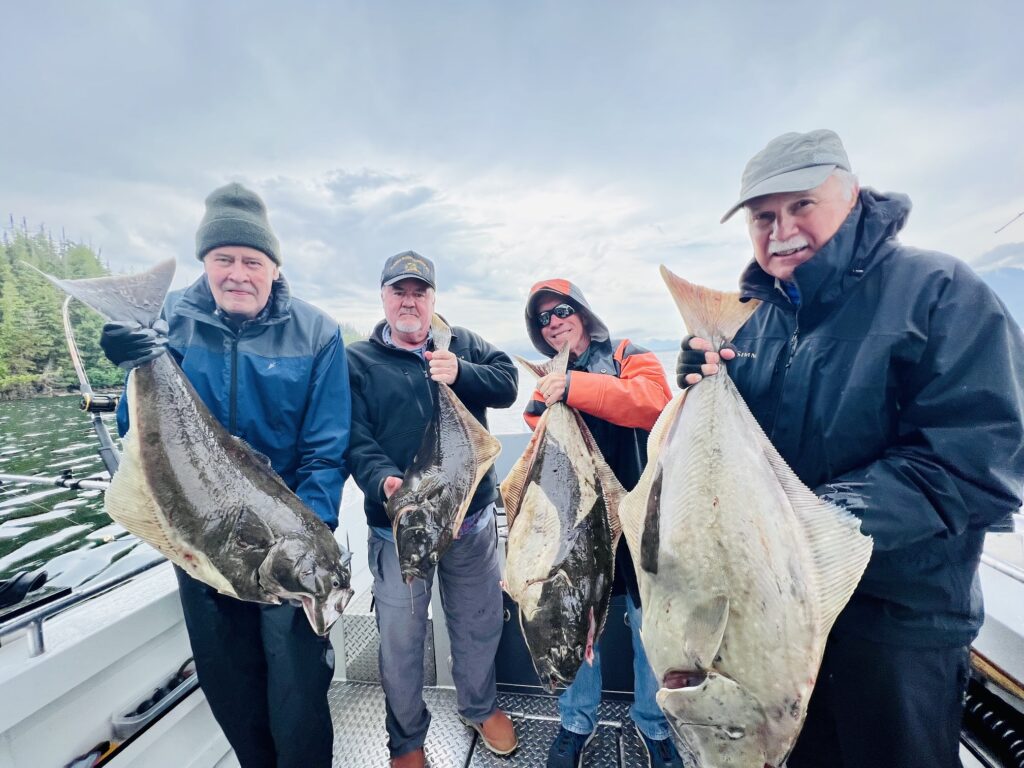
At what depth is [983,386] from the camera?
4.34ft

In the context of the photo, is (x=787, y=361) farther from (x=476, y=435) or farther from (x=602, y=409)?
(x=476, y=435)

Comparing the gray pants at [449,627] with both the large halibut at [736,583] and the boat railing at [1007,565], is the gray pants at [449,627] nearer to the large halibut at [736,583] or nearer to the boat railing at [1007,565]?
the large halibut at [736,583]

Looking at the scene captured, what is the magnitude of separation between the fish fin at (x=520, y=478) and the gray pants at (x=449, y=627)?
53 centimetres

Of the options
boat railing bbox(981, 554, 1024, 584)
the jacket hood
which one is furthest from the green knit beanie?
boat railing bbox(981, 554, 1024, 584)

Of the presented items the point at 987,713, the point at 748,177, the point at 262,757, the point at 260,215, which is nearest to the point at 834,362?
the point at 748,177

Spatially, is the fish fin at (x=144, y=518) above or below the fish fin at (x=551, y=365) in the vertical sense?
below

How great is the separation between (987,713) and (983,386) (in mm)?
2032

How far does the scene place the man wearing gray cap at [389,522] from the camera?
254 centimetres

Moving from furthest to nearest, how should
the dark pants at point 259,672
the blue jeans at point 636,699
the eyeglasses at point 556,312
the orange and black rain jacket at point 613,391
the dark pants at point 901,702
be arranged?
1. the eyeglasses at point 556,312
2. the blue jeans at point 636,699
3. the orange and black rain jacket at point 613,391
4. the dark pants at point 259,672
5. the dark pants at point 901,702

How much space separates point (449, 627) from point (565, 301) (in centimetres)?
223

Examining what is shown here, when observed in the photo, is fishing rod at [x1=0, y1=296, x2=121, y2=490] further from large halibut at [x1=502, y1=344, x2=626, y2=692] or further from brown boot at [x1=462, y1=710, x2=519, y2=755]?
brown boot at [x1=462, y1=710, x2=519, y2=755]

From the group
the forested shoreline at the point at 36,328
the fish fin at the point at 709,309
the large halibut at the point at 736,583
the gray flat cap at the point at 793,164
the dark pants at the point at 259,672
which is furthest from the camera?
the forested shoreline at the point at 36,328

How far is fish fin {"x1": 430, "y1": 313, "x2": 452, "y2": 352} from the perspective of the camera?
2.51m

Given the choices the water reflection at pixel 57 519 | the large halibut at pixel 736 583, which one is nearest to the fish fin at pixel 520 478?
the large halibut at pixel 736 583
